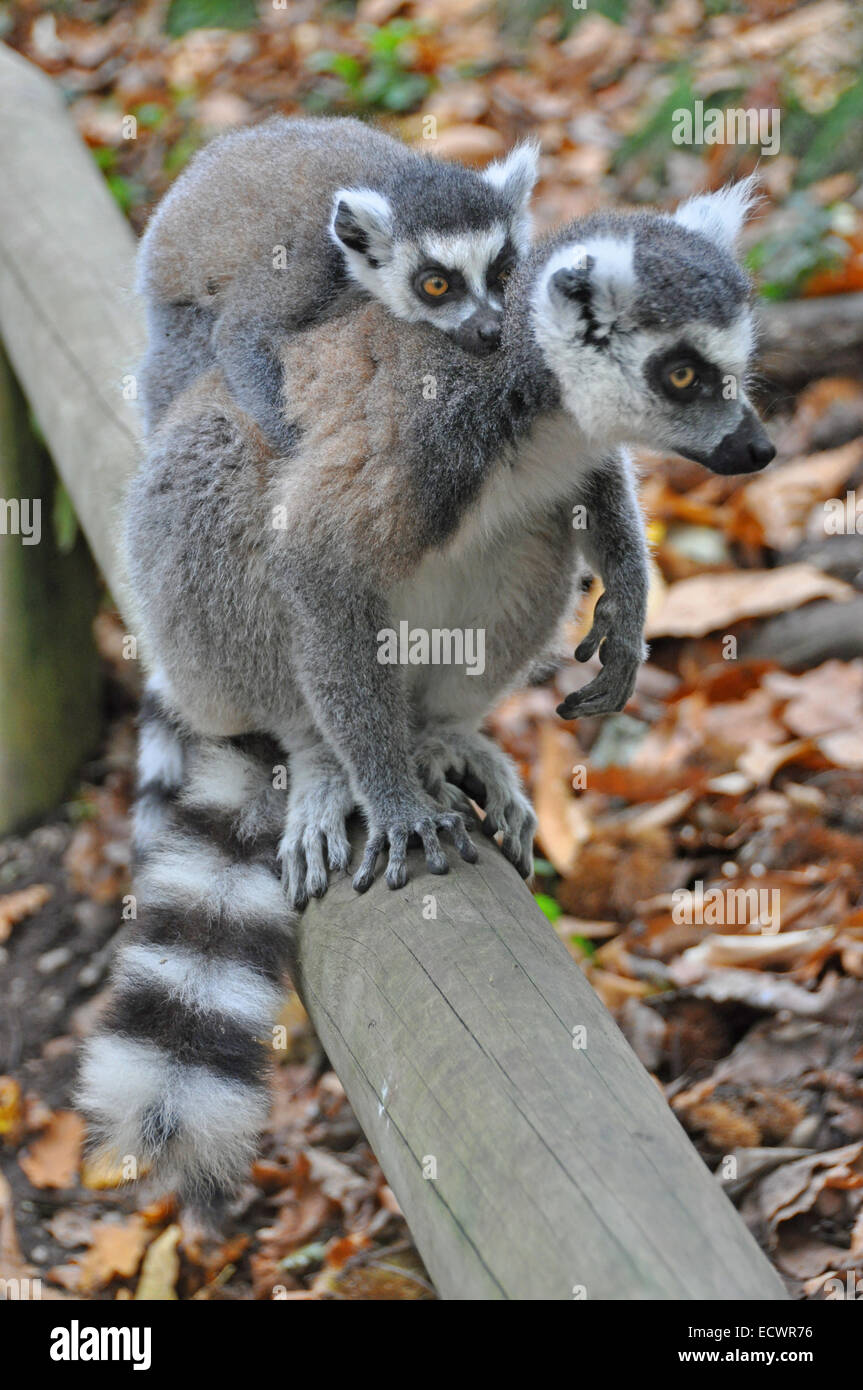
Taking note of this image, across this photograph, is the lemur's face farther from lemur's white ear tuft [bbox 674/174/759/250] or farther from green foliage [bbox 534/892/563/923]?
green foliage [bbox 534/892/563/923]

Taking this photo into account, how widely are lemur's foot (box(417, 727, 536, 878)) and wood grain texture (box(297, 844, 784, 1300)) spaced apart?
685mm

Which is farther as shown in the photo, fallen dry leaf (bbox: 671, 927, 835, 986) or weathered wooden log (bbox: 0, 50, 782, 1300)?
fallen dry leaf (bbox: 671, 927, 835, 986)

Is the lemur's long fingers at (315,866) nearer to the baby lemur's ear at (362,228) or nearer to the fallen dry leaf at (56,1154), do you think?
the baby lemur's ear at (362,228)

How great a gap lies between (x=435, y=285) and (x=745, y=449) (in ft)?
3.43

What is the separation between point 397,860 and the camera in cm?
277

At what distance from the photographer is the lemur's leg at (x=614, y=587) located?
11.1 ft

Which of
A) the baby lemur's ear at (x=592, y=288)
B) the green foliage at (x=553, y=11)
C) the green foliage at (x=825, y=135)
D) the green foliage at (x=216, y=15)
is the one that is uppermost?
the green foliage at (x=216, y=15)

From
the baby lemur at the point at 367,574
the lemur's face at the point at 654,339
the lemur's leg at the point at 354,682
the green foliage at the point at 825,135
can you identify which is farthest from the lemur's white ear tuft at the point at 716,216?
the green foliage at the point at 825,135

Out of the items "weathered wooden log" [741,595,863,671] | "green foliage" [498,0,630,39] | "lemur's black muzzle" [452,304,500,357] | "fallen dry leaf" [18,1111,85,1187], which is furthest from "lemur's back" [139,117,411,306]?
"green foliage" [498,0,630,39]

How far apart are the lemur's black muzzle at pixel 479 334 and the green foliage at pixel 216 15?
7.66 m

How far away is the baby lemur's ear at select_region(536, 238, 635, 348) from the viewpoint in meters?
2.76
